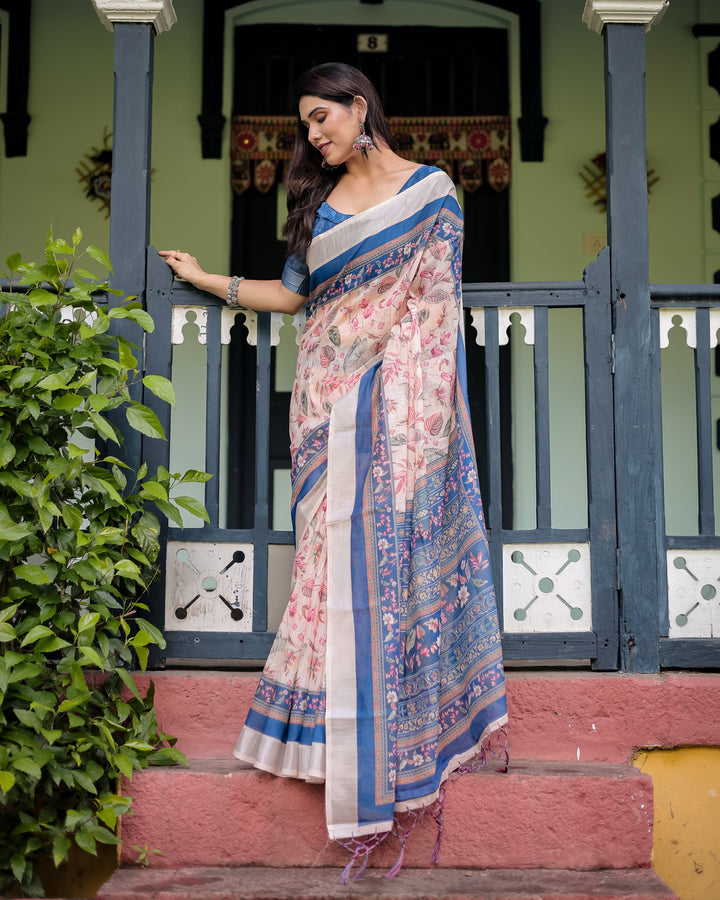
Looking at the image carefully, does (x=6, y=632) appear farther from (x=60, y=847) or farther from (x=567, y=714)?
(x=567, y=714)

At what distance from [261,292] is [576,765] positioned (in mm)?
1609

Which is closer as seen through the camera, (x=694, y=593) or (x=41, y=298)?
(x=41, y=298)

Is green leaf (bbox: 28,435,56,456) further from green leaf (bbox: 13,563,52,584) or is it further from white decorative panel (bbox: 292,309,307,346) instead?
white decorative panel (bbox: 292,309,307,346)

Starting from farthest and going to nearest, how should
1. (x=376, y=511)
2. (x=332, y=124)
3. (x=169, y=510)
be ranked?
(x=332, y=124), (x=169, y=510), (x=376, y=511)

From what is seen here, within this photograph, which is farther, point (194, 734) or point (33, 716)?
point (194, 734)

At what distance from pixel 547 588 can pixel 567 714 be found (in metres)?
0.36

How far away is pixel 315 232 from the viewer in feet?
9.50

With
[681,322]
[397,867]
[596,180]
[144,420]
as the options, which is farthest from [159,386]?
[596,180]

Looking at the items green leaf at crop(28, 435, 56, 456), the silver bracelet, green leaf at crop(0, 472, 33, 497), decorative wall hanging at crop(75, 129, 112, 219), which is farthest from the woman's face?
decorative wall hanging at crop(75, 129, 112, 219)

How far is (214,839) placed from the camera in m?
2.64

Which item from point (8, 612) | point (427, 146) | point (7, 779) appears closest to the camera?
point (7, 779)

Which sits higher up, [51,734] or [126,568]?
[126,568]

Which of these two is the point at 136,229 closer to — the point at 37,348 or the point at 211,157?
the point at 37,348

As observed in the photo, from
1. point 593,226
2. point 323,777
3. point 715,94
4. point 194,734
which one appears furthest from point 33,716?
point 715,94
